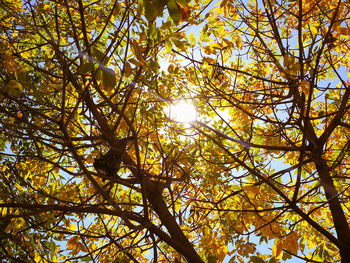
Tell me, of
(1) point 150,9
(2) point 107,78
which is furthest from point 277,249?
(1) point 150,9

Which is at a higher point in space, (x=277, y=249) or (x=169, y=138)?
(x=169, y=138)

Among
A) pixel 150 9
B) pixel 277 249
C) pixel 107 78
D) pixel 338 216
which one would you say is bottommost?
pixel 277 249

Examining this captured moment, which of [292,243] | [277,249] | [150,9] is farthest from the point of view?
[292,243]

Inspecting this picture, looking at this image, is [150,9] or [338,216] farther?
[338,216]

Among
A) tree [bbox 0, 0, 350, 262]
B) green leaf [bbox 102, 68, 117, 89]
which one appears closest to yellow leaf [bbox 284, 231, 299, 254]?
tree [bbox 0, 0, 350, 262]

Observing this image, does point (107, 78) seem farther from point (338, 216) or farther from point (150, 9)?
point (338, 216)

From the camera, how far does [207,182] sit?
11.2ft

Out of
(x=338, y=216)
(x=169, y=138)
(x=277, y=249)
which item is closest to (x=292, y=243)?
(x=277, y=249)

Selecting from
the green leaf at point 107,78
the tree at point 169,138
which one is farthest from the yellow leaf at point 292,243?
the green leaf at point 107,78

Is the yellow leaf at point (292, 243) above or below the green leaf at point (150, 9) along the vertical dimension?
below

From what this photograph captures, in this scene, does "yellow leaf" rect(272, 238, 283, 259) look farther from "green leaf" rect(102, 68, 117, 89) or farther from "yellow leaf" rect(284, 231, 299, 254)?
"green leaf" rect(102, 68, 117, 89)

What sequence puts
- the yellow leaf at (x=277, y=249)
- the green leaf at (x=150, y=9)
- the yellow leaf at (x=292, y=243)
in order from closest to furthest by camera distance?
the green leaf at (x=150, y=9) < the yellow leaf at (x=277, y=249) < the yellow leaf at (x=292, y=243)

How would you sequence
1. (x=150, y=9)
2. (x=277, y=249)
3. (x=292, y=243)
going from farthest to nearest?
(x=292, y=243) → (x=277, y=249) → (x=150, y=9)

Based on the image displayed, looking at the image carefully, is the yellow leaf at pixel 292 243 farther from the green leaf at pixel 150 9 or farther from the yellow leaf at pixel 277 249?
the green leaf at pixel 150 9
